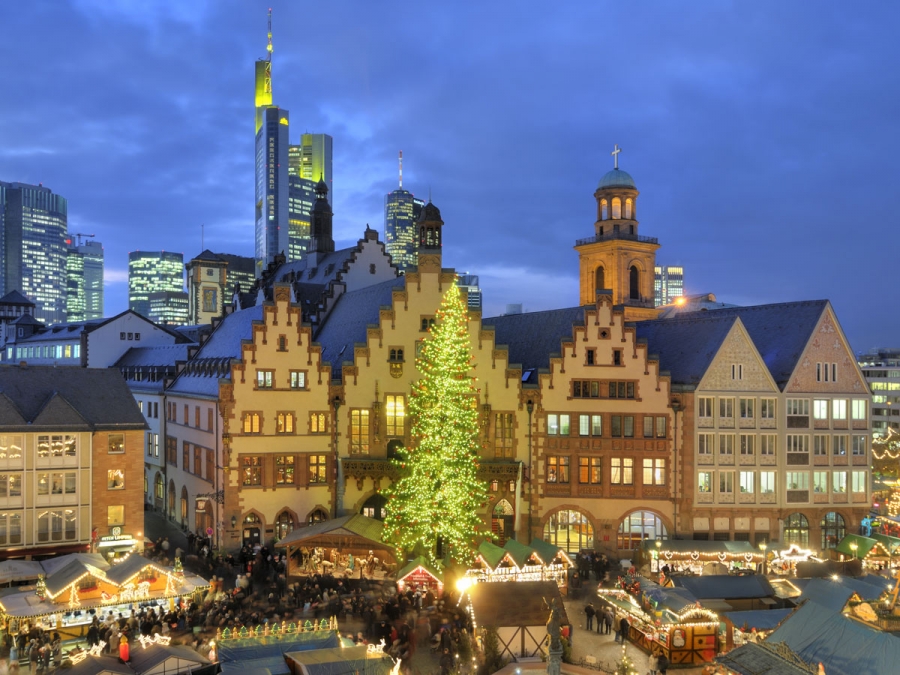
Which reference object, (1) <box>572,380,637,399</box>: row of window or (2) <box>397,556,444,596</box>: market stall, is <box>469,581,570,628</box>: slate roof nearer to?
(2) <box>397,556,444,596</box>: market stall

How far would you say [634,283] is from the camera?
98.1m

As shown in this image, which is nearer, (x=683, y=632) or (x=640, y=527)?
(x=683, y=632)

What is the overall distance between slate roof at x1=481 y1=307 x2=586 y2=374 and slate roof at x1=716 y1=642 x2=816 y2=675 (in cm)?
2986

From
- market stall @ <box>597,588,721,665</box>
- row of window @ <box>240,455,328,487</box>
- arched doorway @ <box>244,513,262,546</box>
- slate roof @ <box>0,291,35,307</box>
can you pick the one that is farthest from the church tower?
slate roof @ <box>0,291,35,307</box>

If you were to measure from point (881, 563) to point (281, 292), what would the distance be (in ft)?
130

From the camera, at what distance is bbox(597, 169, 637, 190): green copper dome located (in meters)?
96.8

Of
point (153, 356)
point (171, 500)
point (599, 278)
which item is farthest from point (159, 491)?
point (599, 278)

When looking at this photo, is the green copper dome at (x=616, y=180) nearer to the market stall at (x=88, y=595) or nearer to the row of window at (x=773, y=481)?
the row of window at (x=773, y=481)

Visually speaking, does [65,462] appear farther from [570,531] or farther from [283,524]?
[570,531]

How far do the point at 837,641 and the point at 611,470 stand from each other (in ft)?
93.2

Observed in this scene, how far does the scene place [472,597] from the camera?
33.9 m

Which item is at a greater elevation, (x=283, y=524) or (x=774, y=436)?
(x=774, y=436)

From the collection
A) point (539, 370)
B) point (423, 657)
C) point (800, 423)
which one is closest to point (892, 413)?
point (800, 423)

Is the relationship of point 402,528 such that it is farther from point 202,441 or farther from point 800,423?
point 800,423
